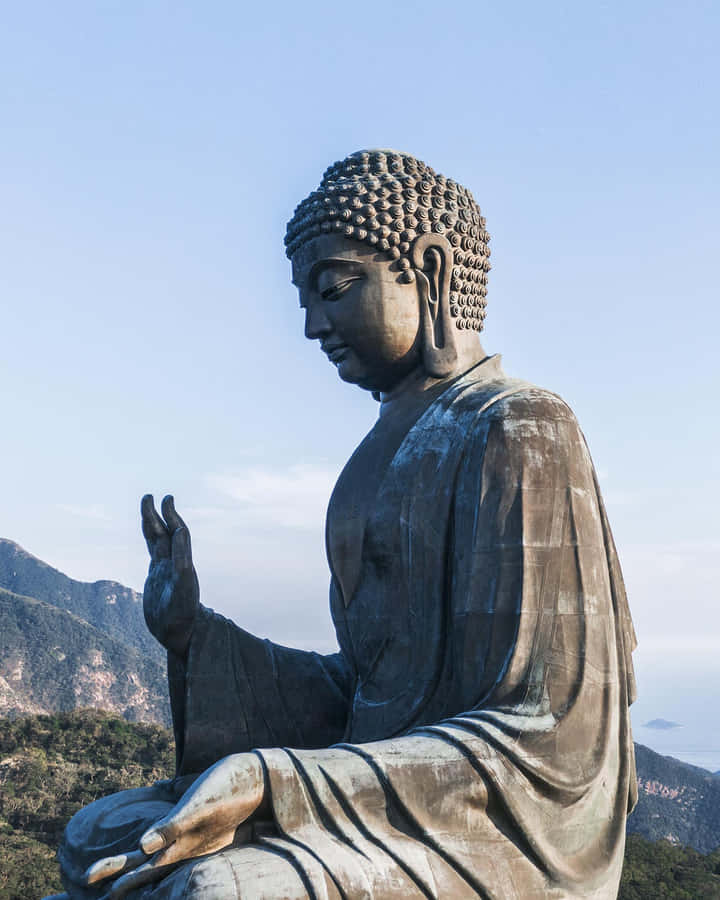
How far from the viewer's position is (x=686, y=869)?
23359 mm

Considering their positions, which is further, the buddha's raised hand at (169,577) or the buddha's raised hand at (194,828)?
the buddha's raised hand at (169,577)

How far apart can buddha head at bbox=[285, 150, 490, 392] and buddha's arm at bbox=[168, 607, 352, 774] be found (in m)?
1.39

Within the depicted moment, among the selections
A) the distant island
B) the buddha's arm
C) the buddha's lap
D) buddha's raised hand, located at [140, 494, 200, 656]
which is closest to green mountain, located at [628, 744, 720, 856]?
the distant island

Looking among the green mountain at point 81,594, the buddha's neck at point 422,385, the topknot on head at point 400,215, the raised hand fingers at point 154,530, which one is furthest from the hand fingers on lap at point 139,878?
the green mountain at point 81,594

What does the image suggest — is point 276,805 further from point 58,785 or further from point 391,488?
point 58,785

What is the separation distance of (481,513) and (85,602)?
8587 cm

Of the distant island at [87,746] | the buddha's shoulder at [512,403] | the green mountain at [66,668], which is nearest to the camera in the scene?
the buddha's shoulder at [512,403]

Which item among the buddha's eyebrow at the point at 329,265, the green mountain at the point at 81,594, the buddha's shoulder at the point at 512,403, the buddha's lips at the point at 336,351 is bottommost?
the buddha's shoulder at the point at 512,403

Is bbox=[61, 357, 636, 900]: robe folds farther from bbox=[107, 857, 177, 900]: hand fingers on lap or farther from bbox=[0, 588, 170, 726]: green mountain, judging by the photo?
bbox=[0, 588, 170, 726]: green mountain

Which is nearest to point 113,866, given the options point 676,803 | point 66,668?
point 676,803

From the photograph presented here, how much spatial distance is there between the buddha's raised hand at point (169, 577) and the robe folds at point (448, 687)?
0.14 meters

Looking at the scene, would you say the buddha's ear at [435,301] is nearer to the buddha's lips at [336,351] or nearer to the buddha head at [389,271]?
the buddha head at [389,271]

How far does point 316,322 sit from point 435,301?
574mm

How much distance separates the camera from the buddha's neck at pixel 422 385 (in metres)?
5.97
